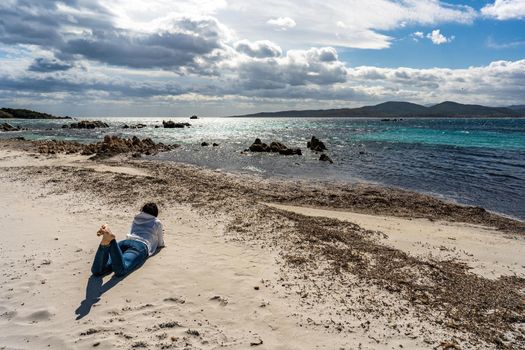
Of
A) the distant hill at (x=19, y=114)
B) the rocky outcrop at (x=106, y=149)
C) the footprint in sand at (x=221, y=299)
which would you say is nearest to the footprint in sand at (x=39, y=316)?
the footprint in sand at (x=221, y=299)

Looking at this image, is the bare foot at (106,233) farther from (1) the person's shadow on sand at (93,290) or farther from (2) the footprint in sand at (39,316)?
(2) the footprint in sand at (39,316)

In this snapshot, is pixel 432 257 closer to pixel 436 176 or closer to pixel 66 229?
pixel 66 229

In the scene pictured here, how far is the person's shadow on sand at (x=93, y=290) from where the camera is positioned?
18.8 ft

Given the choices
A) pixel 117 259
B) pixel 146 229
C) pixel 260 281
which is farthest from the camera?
pixel 146 229

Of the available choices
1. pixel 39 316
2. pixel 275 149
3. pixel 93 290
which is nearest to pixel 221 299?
pixel 93 290

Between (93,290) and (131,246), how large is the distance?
48.2 inches

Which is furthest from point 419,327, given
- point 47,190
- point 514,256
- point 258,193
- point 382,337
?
point 47,190

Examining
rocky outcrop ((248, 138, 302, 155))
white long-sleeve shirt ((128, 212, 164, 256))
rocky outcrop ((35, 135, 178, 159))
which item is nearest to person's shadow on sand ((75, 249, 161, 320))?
white long-sleeve shirt ((128, 212, 164, 256))

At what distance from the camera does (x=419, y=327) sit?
5652 mm

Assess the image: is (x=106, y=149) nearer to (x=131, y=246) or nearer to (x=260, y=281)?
(x=131, y=246)

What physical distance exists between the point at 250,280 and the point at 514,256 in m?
7.33

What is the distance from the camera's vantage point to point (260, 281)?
698 centimetres

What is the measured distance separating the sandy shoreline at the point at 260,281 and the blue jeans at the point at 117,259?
0.66 feet

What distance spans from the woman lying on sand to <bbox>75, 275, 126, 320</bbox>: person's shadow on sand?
127 mm
